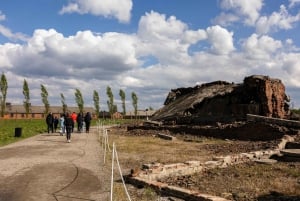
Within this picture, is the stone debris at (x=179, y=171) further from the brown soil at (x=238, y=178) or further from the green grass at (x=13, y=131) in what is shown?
the green grass at (x=13, y=131)

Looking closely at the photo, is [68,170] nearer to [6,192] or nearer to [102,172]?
[102,172]

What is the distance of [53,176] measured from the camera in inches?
469

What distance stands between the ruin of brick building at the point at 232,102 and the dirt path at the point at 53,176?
607 inches

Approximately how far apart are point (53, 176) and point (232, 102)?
886 inches

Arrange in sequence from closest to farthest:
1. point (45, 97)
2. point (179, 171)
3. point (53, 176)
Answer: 1. point (53, 176)
2. point (179, 171)
3. point (45, 97)

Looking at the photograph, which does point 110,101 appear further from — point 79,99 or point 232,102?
point 232,102

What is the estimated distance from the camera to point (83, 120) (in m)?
34.6

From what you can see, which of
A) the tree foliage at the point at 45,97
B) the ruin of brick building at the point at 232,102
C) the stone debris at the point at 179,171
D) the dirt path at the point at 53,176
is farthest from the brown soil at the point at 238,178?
the tree foliage at the point at 45,97

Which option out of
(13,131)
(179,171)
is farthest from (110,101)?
(179,171)

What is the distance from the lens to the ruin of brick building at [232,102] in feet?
95.9

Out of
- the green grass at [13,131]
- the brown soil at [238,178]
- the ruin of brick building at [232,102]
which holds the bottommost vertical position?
the brown soil at [238,178]

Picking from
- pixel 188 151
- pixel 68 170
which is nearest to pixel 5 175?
pixel 68 170

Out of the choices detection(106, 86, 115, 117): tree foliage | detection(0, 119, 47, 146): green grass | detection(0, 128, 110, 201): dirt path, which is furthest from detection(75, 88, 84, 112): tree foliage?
detection(0, 128, 110, 201): dirt path

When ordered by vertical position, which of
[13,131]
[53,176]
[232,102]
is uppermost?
[232,102]
